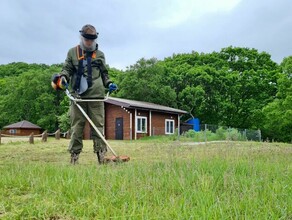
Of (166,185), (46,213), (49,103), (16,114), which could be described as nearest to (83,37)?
(166,185)

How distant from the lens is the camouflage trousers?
524 centimetres

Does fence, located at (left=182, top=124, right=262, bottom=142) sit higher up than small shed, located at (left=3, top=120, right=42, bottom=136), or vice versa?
small shed, located at (left=3, top=120, right=42, bottom=136)

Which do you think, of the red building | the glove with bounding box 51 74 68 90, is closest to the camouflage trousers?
the glove with bounding box 51 74 68 90

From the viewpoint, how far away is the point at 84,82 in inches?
206

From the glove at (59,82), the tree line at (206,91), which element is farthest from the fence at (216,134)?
the glove at (59,82)

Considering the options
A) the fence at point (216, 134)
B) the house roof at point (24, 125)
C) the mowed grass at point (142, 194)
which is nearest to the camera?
the mowed grass at point (142, 194)

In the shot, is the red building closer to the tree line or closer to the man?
the tree line

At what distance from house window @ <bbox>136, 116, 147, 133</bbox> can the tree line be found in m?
6.54

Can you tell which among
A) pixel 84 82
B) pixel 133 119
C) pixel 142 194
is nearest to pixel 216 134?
pixel 133 119

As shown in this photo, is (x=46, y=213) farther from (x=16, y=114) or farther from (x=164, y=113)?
(x=16, y=114)

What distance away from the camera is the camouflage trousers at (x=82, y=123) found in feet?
17.2

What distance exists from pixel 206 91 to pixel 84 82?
104 feet

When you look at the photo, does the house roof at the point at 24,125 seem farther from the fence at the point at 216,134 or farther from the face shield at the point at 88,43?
the face shield at the point at 88,43

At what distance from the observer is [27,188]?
3035 millimetres
